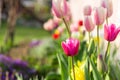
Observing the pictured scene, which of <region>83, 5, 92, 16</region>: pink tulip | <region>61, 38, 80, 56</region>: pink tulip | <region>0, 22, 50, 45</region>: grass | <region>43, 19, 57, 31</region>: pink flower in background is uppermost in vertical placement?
<region>83, 5, 92, 16</region>: pink tulip

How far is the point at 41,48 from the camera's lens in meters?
6.67

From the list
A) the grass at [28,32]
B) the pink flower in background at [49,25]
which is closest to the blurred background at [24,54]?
the grass at [28,32]

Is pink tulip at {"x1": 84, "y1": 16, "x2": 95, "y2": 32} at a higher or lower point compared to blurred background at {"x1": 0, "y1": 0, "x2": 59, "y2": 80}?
higher

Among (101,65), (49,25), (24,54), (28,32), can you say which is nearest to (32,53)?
(24,54)

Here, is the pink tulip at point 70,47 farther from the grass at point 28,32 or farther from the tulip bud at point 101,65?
the grass at point 28,32

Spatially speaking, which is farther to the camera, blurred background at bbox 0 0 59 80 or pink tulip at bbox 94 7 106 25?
blurred background at bbox 0 0 59 80

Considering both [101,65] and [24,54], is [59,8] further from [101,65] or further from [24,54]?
[24,54]

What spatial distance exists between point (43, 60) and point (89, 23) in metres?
3.55

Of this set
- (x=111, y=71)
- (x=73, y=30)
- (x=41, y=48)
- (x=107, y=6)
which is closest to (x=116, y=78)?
(x=111, y=71)

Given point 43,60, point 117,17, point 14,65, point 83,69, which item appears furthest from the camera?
point 43,60

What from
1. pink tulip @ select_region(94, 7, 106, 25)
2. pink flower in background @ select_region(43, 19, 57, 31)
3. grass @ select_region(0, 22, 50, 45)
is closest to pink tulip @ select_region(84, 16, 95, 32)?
pink tulip @ select_region(94, 7, 106, 25)

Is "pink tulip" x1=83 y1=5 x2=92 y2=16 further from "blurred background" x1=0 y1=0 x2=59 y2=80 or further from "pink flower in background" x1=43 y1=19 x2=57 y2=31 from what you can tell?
"pink flower in background" x1=43 y1=19 x2=57 y2=31

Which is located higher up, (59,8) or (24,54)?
(59,8)

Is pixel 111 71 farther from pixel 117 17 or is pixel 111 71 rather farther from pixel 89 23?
pixel 117 17
